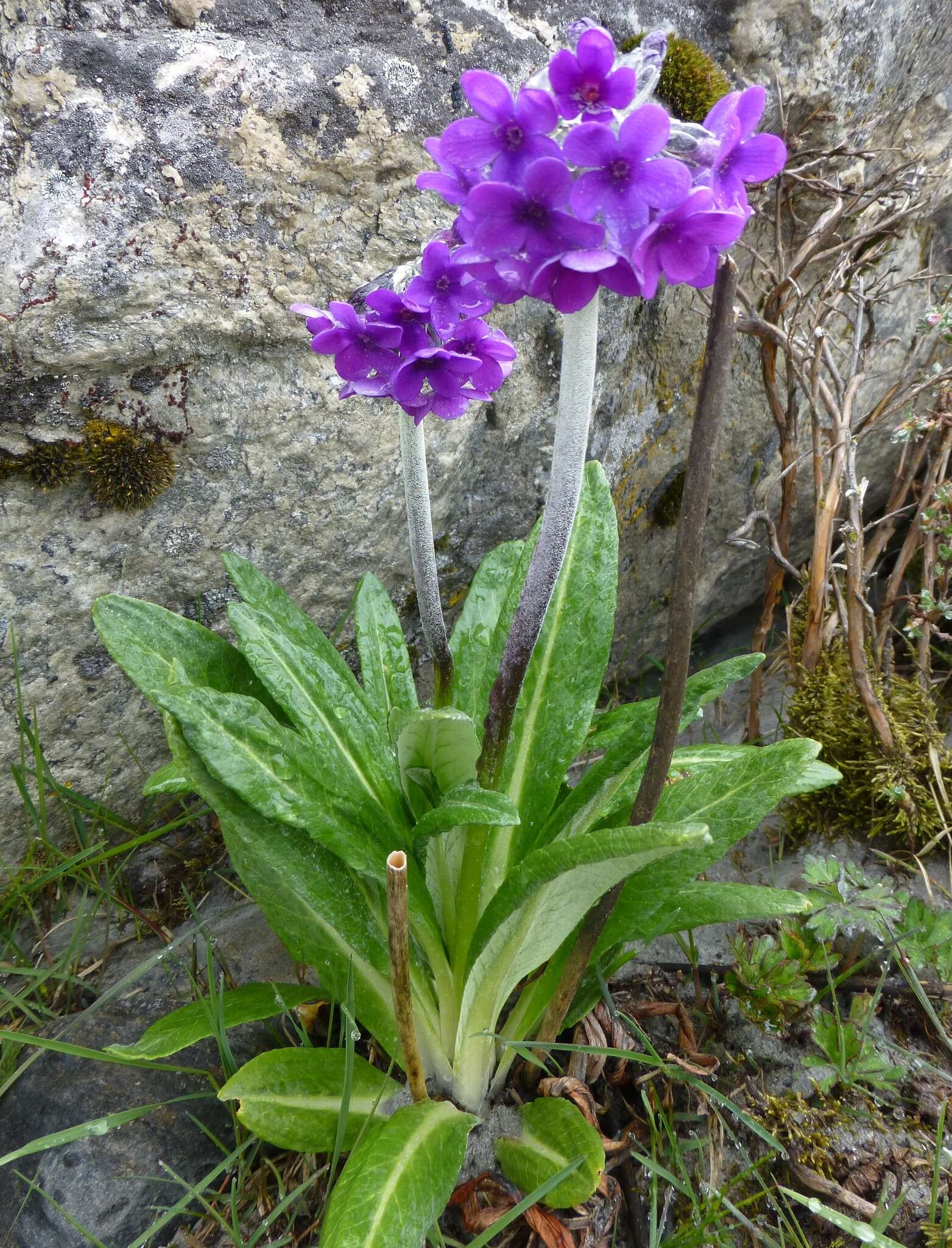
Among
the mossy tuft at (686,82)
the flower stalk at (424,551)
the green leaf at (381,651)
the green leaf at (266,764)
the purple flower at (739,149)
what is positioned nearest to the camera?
the purple flower at (739,149)

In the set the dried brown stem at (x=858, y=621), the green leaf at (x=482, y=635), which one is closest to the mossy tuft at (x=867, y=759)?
the dried brown stem at (x=858, y=621)

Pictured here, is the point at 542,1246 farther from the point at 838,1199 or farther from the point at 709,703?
the point at 709,703

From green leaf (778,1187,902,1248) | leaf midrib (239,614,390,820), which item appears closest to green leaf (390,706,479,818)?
leaf midrib (239,614,390,820)

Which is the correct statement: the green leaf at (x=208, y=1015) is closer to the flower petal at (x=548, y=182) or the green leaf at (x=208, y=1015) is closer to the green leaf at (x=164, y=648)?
the green leaf at (x=164, y=648)

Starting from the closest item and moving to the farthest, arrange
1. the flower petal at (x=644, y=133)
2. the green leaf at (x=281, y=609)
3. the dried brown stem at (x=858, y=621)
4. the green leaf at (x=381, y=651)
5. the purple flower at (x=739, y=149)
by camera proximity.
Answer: the flower petal at (x=644, y=133) < the purple flower at (x=739, y=149) < the green leaf at (x=281, y=609) < the green leaf at (x=381, y=651) < the dried brown stem at (x=858, y=621)

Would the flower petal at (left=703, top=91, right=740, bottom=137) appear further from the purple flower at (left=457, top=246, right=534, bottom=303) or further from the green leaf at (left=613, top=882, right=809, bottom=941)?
the green leaf at (left=613, top=882, right=809, bottom=941)

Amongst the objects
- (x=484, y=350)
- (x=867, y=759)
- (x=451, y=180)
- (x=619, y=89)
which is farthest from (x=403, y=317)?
(x=867, y=759)

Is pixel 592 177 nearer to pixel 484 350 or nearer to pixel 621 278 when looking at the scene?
pixel 621 278
